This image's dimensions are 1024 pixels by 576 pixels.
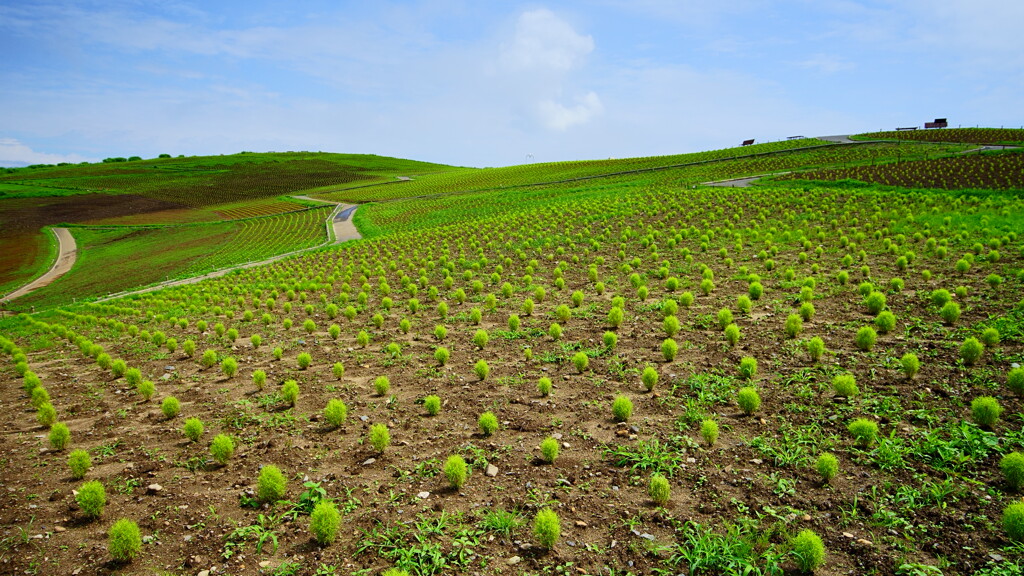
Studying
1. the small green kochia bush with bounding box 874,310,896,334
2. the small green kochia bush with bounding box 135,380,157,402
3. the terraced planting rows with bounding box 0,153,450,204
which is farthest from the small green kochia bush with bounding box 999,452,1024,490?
the terraced planting rows with bounding box 0,153,450,204

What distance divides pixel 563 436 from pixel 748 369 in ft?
13.6

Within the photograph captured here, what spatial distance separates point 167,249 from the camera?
55188 mm

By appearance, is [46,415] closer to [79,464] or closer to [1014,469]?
[79,464]

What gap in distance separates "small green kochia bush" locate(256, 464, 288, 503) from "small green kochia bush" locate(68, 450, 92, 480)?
324 cm

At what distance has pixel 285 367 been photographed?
1316 centimetres

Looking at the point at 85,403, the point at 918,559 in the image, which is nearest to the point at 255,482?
the point at 85,403

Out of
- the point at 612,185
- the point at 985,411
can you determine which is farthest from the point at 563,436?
the point at 612,185

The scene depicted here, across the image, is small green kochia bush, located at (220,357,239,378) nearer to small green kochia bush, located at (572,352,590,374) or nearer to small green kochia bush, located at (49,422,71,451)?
small green kochia bush, located at (49,422,71,451)

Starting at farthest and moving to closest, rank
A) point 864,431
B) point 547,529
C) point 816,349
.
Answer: point 816,349, point 864,431, point 547,529

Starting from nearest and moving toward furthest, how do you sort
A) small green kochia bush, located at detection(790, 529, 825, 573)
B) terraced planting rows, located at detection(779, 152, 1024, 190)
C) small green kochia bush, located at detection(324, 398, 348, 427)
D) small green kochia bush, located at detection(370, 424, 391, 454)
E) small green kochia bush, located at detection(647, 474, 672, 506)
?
small green kochia bush, located at detection(790, 529, 825, 573) → small green kochia bush, located at detection(647, 474, 672, 506) → small green kochia bush, located at detection(370, 424, 391, 454) → small green kochia bush, located at detection(324, 398, 348, 427) → terraced planting rows, located at detection(779, 152, 1024, 190)

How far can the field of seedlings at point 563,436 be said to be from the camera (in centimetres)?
588

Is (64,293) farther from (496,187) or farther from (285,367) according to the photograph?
(496,187)

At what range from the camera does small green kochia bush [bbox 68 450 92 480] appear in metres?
7.81

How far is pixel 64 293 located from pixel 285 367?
1586 inches
